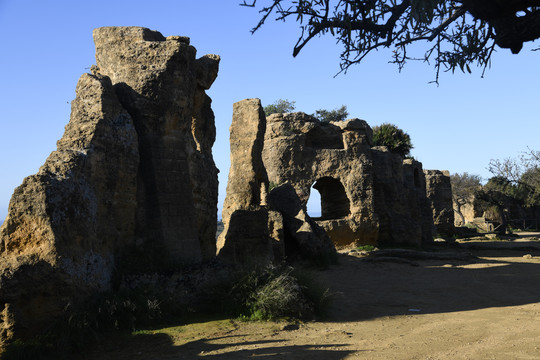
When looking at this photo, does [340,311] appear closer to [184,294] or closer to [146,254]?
[184,294]

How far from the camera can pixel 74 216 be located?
21.5 ft

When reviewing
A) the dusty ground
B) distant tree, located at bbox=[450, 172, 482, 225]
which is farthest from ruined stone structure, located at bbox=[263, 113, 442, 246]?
distant tree, located at bbox=[450, 172, 482, 225]

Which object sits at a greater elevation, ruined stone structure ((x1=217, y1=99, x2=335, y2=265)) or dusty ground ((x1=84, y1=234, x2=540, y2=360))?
ruined stone structure ((x1=217, y1=99, x2=335, y2=265))

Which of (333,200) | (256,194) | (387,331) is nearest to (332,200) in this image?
(333,200)

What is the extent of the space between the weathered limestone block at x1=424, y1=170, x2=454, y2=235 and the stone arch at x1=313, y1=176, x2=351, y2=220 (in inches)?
343

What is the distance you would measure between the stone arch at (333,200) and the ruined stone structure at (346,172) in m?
0.04

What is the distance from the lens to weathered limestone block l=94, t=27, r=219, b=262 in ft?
27.5

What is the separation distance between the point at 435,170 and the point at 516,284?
1789 centimetres

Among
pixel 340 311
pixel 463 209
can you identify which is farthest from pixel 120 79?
pixel 463 209

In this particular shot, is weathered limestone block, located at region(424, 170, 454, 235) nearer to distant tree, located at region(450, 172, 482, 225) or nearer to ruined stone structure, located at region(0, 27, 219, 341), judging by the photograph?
distant tree, located at region(450, 172, 482, 225)

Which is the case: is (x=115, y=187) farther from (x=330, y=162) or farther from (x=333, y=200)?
(x=333, y=200)

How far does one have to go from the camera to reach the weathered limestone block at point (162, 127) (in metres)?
8.37

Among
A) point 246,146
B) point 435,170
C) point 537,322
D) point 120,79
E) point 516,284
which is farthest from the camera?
point 435,170

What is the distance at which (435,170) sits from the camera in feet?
92.4
